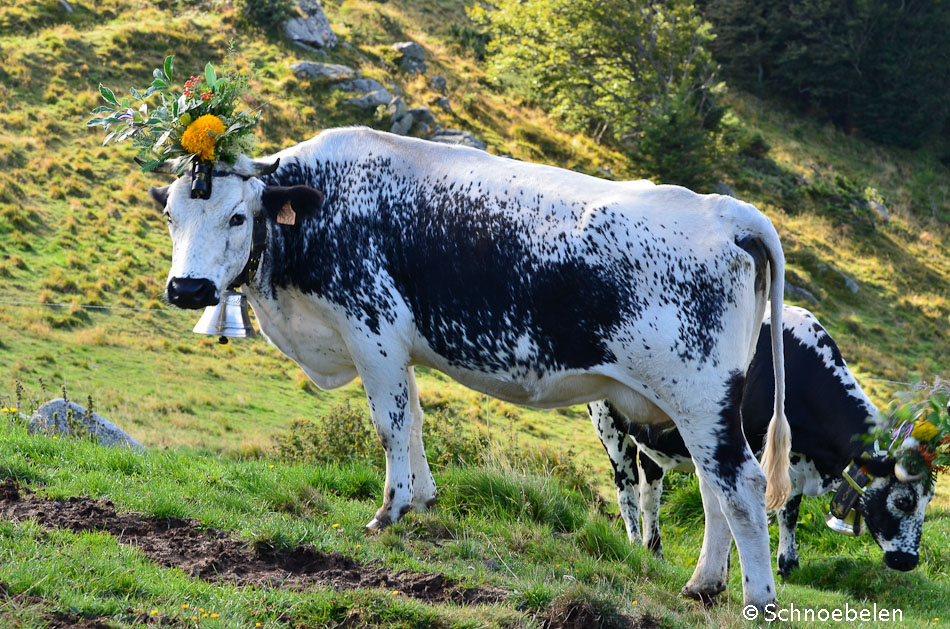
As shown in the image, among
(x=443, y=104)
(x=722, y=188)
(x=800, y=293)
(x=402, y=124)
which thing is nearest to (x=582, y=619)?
(x=800, y=293)

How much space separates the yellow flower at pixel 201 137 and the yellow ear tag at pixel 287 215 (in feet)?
1.89

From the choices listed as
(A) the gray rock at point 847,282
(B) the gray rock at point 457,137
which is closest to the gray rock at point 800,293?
(A) the gray rock at point 847,282

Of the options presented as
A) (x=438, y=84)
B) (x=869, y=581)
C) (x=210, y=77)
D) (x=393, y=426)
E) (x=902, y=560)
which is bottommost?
(x=438, y=84)

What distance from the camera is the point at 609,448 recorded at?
891 cm

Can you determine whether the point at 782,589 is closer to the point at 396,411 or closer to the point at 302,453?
the point at 396,411

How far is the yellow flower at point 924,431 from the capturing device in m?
4.71

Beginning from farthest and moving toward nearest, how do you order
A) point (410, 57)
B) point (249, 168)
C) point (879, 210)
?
point (879, 210), point (410, 57), point (249, 168)

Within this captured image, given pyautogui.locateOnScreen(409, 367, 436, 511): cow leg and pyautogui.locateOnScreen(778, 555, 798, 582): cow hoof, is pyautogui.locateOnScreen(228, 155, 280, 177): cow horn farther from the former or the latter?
pyautogui.locateOnScreen(778, 555, 798, 582): cow hoof

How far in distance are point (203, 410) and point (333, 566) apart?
1113 centimetres

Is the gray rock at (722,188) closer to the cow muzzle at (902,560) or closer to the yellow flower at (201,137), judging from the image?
the cow muzzle at (902,560)

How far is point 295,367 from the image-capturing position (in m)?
20.8

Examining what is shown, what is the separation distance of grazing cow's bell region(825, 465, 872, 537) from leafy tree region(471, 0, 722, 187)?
33.3m

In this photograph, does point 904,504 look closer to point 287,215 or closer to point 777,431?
point 777,431

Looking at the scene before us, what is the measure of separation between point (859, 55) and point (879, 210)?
499 inches
